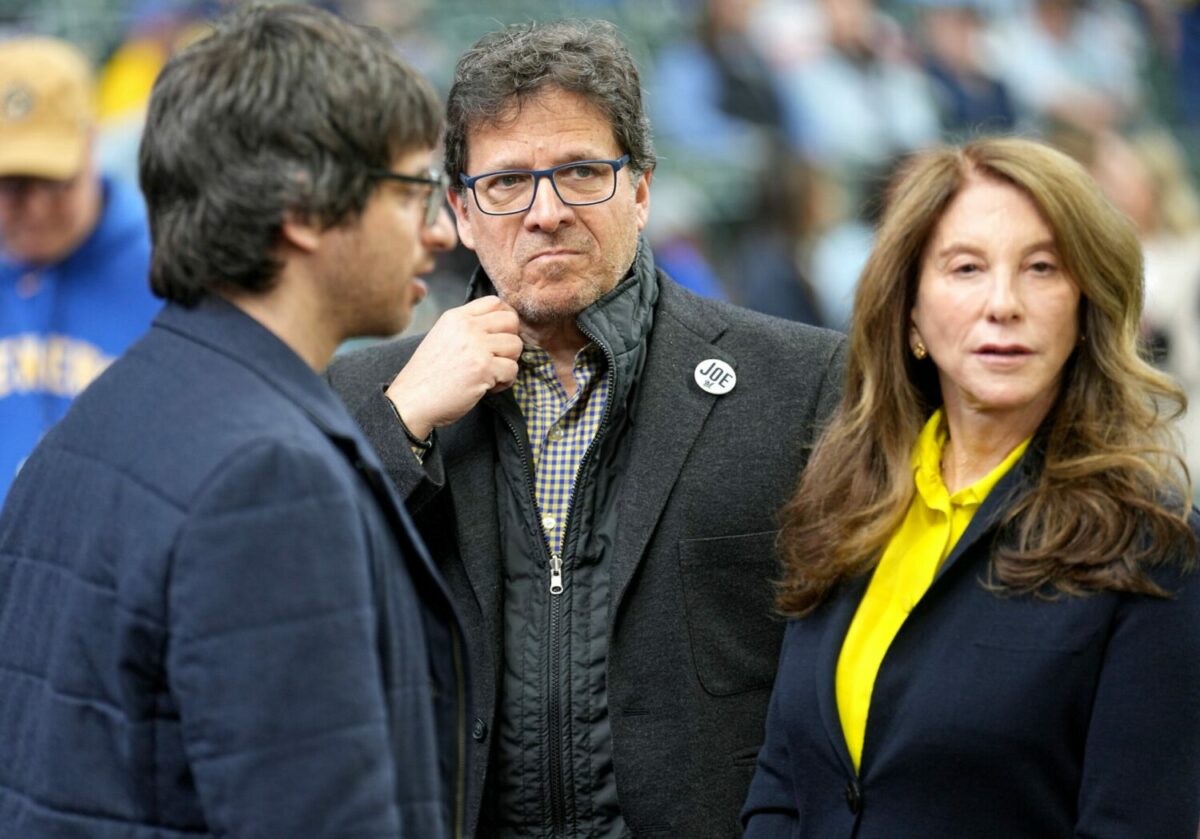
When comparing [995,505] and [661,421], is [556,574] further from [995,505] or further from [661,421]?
[995,505]

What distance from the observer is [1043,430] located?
2.59 m

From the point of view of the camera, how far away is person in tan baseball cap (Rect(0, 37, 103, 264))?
439 centimetres

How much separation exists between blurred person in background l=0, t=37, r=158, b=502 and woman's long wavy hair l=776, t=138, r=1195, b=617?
224cm

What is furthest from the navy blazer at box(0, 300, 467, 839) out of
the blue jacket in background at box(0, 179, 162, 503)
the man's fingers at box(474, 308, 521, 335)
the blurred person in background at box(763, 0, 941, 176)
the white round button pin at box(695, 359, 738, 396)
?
→ the blurred person in background at box(763, 0, 941, 176)

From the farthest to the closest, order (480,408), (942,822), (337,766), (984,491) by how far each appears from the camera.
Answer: (480,408), (984,491), (942,822), (337,766)

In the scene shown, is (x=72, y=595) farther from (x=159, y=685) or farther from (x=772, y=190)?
(x=772, y=190)

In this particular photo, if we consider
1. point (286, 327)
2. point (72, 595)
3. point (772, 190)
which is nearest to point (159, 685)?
point (72, 595)

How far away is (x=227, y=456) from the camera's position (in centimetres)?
177

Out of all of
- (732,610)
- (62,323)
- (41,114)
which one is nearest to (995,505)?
(732,610)

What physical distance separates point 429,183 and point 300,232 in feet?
0.62

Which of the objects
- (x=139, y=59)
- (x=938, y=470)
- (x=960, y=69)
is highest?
(x=960, y=69)

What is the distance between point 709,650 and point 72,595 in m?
1.27

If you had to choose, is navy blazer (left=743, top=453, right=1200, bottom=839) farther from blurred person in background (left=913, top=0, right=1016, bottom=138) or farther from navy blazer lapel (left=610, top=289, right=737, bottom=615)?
blurred person in background (left=913, top=0, right=1016, bottom=138)

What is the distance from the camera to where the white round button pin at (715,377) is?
299cm
